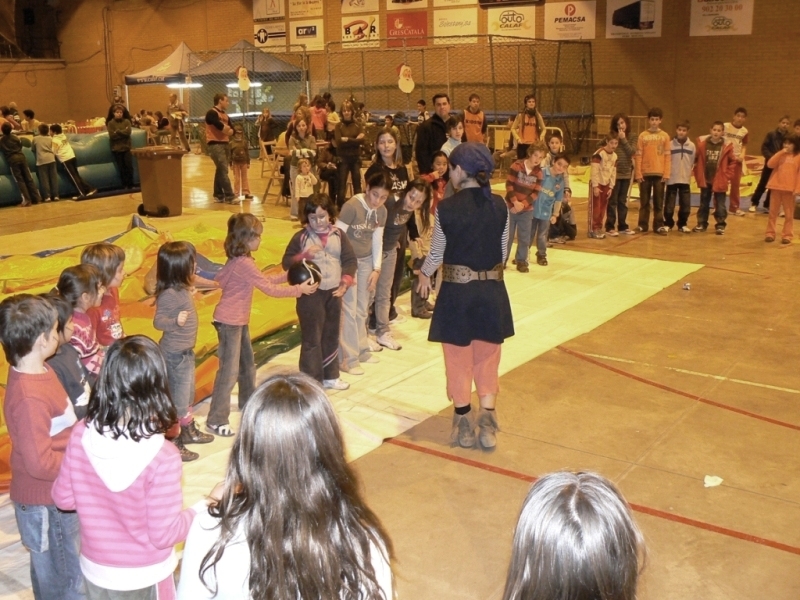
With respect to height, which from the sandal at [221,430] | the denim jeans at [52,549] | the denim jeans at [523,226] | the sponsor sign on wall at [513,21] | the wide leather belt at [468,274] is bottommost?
the sandal at [221,430]

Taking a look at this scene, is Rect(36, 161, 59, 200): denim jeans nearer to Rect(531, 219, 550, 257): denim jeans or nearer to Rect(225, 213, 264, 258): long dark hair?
Rect(531, 219, 550, 257): denim jeans

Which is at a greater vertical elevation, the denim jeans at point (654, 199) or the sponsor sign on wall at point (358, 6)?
the sponsor sign on wall at point (358, 6)

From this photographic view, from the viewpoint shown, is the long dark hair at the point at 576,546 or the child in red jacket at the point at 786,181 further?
the child in red jacket at the point at 786,181

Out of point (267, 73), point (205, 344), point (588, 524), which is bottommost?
point (205, 344)

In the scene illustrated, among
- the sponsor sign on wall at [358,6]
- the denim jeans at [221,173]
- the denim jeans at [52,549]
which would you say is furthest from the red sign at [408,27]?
the denim jeans at [52,549]

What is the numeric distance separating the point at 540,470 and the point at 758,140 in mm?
17386

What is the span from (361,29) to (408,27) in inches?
72.2

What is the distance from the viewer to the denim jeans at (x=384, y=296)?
7.36m

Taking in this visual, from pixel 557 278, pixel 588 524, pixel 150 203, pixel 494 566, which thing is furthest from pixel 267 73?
pixel 588 524

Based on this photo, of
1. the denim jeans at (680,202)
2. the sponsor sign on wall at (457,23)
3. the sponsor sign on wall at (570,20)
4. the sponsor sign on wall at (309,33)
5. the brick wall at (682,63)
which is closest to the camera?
the denim jeans at (680,202)

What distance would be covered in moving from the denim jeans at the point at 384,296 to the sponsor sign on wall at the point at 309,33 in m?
22.0

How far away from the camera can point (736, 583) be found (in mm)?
3971

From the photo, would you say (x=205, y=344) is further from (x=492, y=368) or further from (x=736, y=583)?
(x=736, y=583)

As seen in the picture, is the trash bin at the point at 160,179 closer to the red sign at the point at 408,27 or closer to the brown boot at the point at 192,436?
the brown boot at the point at 192,436
